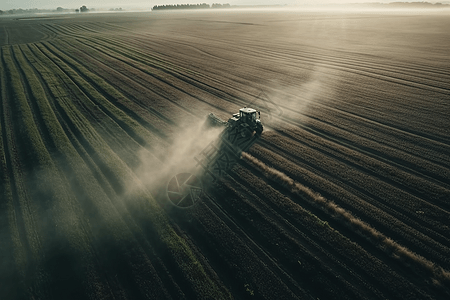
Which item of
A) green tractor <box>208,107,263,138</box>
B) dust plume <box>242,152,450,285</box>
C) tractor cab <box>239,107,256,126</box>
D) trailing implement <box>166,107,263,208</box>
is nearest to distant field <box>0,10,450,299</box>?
dust plume <box>242,152,450,285</box>

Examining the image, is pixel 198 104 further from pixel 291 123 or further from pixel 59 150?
pixel 59 150

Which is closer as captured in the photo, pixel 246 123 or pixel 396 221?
pixel 396 221

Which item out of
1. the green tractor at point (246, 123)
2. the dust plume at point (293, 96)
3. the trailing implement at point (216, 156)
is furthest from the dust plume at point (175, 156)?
the dust plume at point (293, 96)

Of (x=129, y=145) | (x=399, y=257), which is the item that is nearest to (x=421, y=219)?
(x=399, y=257)

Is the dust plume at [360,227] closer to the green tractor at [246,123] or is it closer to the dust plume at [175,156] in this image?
the green tractor at [246,123]

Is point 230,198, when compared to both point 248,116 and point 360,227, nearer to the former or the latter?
point 360,227

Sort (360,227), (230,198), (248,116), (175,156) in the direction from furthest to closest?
(248,116), (175,156), (230,198), (360,227)

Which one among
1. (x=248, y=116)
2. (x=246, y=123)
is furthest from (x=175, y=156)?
(x=248, y=116)
